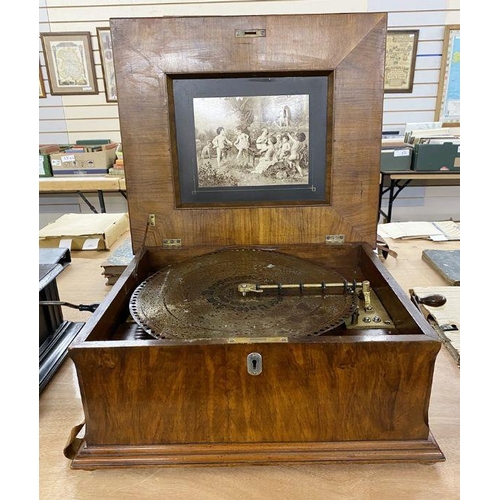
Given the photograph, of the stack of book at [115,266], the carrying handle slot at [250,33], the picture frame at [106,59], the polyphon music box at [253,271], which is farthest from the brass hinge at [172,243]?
the picture frame at [106,59]

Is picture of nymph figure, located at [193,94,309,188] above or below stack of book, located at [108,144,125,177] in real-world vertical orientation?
above

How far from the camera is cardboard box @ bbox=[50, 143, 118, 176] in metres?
3.37

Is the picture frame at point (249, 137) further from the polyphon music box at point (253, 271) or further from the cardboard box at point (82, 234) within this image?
the cardboard box at point (82, 234)

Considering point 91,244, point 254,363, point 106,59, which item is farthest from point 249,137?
point 106,59

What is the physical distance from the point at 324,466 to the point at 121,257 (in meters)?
1.09

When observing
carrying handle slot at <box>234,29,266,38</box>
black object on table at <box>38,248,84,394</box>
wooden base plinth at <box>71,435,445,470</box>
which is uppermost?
carrying handle slot at <box>234,29,266,38</box>

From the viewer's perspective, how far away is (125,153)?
1.30 m

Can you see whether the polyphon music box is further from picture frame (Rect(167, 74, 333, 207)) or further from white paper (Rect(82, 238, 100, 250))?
white paper (Rect(82, 238, 100, 250))

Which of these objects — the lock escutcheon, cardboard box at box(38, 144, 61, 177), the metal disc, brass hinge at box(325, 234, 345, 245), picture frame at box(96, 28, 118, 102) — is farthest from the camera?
picture frame at box(96, 28, 118, 102)

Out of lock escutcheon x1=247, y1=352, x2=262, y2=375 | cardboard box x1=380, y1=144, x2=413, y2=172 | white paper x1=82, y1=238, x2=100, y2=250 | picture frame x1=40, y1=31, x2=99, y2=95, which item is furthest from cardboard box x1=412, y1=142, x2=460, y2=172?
lock escutcheon x1=247, y1=352, x2=262, y2=375

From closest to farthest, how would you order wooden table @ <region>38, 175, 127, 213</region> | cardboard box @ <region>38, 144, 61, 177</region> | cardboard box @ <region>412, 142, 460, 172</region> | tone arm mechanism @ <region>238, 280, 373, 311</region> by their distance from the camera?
1. tone arm mechanism @ <region>238, 280, 373, 311</region>
2. cardboard box @ <region>412, 142, 460, 172</region>
3. wooden table @ <region>38, 175, 127, 213</region>
4. cardboard box @ <region>38, 144, 61, 177</region>

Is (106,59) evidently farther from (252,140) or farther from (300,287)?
(300,287)

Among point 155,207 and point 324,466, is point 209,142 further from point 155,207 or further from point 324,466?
point 324,466

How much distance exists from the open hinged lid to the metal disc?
142 millimetres
